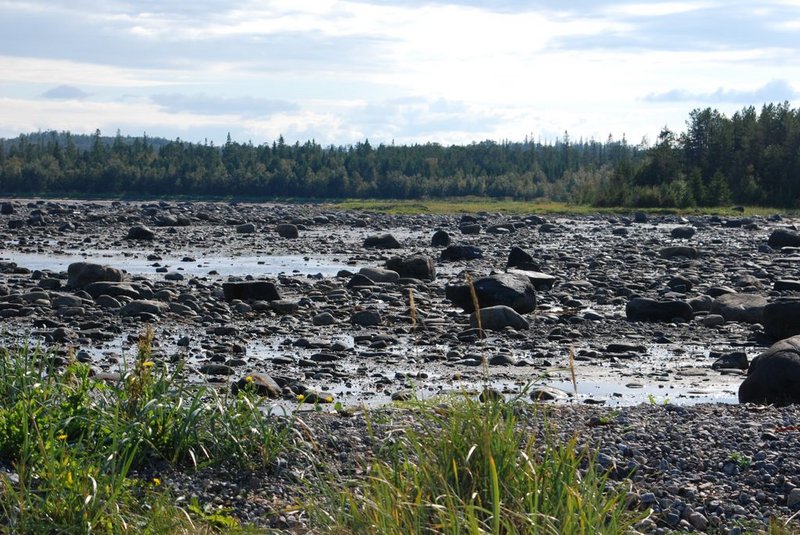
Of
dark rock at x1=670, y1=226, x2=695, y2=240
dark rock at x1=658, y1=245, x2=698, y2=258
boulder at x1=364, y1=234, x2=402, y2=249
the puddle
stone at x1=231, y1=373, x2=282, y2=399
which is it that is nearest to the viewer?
stone at x1=231, y1=373, x2=282, y2=399

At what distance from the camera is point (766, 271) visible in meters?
25.7

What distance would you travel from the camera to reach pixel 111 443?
752 centimetres

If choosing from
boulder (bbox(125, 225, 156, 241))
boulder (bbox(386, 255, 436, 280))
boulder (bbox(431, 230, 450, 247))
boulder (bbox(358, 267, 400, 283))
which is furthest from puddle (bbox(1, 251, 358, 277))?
boulder (bbox(431, 230, 450, 247))

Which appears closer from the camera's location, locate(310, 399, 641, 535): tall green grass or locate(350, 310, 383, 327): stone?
locate(310, 399, 641, 535): tall green grass

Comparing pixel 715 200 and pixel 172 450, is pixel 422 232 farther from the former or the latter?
pixel 172 450

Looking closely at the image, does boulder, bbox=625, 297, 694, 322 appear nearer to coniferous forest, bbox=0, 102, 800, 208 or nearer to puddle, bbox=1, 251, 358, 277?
puddle, bbox=1, 251, 358, 277

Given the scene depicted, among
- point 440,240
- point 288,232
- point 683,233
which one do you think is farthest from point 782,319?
point 288,232

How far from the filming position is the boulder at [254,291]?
1886 centimetres

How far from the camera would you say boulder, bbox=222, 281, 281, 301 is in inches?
742

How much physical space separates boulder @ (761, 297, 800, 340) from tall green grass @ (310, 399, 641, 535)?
1019 centimetres

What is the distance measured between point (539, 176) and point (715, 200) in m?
59.9

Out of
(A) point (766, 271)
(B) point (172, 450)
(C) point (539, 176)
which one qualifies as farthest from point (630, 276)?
(C) point (539, 176)

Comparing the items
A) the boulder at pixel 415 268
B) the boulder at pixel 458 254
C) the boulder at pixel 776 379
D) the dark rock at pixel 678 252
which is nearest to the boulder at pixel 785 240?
the dark rock at pixel 678 252

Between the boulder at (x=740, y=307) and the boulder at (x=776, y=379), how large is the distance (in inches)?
245
